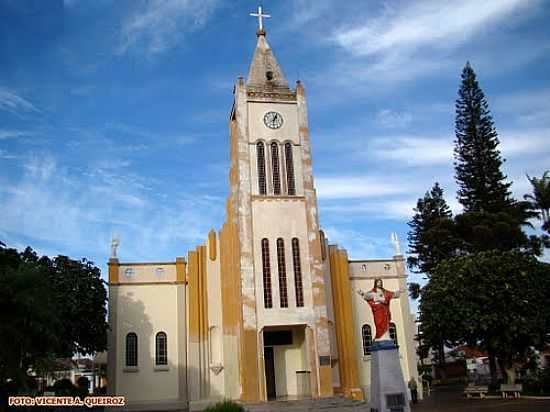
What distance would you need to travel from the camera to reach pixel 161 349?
2567 centimetres

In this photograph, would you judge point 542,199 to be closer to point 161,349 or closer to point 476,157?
point 476,157

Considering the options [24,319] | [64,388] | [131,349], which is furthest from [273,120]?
[64,388]

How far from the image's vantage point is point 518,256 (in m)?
25.5

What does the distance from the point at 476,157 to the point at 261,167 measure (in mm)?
19313

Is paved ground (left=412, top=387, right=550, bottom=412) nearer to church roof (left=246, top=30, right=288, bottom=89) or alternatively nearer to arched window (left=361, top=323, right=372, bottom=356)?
arched window (left=361, top=323, right=372, bottom=356)

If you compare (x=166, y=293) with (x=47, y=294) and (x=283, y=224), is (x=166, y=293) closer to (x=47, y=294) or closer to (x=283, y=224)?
(x=283, y=224)

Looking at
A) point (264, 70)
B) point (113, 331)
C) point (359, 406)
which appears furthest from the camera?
point (264, 70)

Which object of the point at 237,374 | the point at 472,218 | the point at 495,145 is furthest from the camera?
the point at 495,145

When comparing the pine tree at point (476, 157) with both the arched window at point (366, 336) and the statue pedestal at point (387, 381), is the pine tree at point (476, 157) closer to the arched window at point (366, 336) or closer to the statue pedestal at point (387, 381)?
the arched window at point (366, 336)

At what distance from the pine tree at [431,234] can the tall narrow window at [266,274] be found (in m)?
14.9

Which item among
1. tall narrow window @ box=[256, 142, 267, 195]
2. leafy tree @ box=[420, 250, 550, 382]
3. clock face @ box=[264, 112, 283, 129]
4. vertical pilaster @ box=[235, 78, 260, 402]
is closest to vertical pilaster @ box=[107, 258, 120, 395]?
vertical pilaster @ box=[235, 78, 260, 402]

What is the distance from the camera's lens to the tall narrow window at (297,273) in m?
24.7

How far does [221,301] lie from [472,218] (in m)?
18.3

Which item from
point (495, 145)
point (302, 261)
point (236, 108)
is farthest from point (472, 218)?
point (236, 108)
